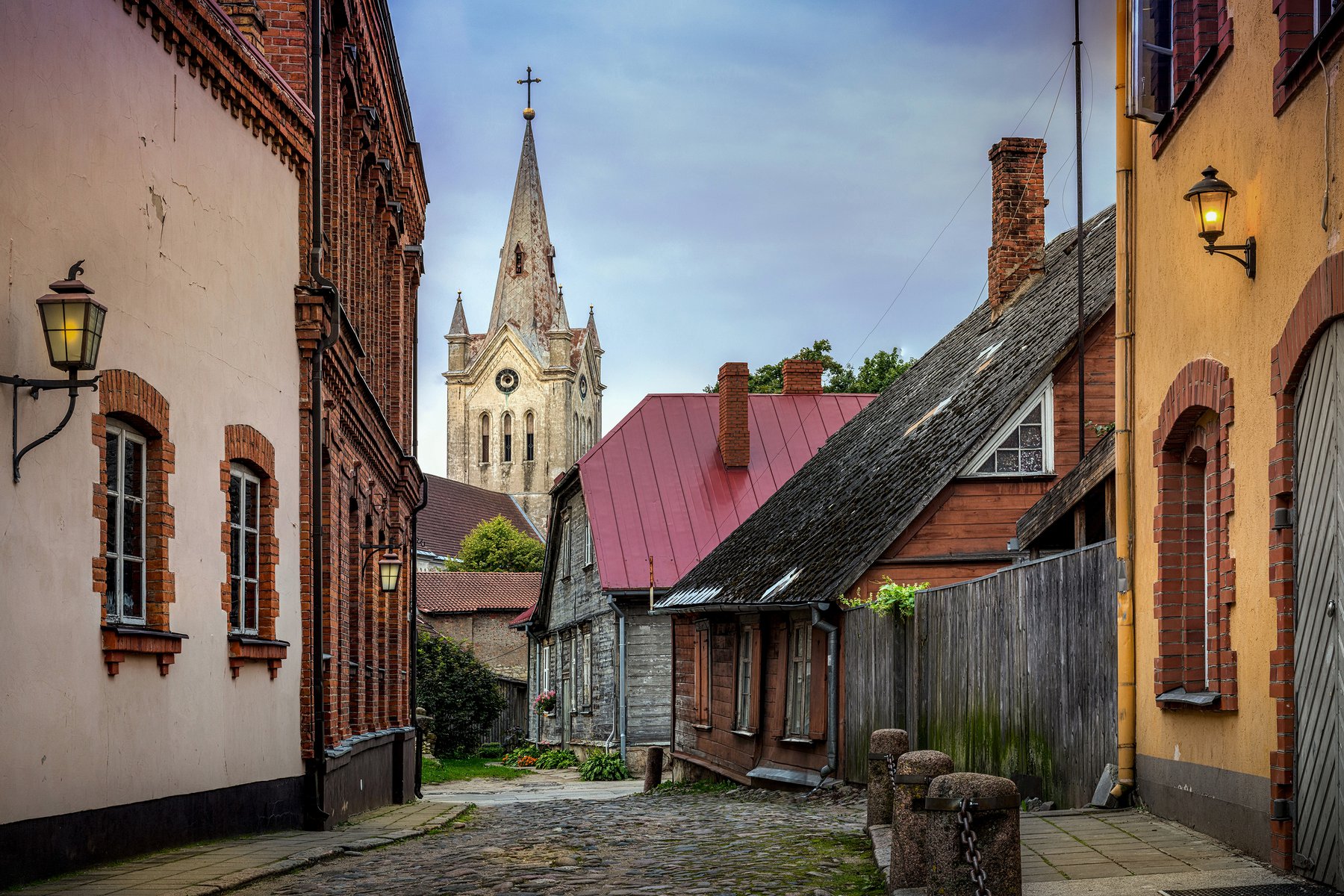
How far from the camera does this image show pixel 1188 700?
8.55 meters

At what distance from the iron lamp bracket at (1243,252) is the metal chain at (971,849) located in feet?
10.8

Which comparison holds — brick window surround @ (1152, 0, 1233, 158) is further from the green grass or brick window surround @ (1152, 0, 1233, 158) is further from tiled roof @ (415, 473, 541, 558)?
tiled roof @ (415, 473, 541, 558)

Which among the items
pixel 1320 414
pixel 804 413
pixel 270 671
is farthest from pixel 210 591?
pixel 804 413

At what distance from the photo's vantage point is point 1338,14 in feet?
20.9

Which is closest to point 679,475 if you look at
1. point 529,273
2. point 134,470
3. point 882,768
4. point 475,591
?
point 882,768

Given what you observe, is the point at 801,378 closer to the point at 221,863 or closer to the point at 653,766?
the point at 653,766

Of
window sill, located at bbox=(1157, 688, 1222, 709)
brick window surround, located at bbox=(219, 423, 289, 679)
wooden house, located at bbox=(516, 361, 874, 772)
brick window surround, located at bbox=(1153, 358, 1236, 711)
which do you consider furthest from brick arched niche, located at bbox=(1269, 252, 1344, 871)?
wooden house, located at bbox=(516, 361, 874, 772)

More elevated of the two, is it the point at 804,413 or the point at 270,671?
the point at 804,413

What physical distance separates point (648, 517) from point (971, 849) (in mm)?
25842

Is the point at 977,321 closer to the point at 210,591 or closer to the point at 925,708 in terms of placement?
the point at 925,708

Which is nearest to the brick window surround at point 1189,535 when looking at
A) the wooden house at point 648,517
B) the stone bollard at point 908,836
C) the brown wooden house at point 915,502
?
the stone bollard at point 908,836

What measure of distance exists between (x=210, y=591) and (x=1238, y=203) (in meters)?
7.38

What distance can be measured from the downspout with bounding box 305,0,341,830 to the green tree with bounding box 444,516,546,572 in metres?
64.1

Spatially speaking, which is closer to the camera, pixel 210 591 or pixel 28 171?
pixel 28 171
